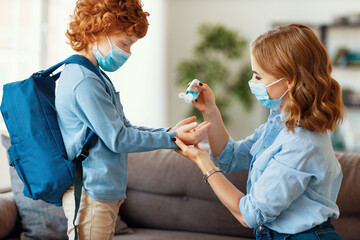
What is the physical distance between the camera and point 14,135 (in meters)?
1.34

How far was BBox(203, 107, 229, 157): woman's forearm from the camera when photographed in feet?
5.60

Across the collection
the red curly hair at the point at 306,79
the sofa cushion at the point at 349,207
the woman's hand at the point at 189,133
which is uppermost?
the red curly hair at the point at 306,79

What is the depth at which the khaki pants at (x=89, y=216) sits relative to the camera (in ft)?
4.44

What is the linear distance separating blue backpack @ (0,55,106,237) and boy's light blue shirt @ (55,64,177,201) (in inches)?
1.1

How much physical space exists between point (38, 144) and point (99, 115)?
0.22 m


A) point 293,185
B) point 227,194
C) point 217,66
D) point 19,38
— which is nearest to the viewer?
point 293,185

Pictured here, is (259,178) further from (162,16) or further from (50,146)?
(162,16)

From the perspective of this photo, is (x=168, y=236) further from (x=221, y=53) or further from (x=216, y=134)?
(x=221, y=53)

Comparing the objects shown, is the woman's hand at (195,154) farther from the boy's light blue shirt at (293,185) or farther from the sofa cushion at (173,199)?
the sofa cushion at (173,199)

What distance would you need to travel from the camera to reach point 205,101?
1.71 m

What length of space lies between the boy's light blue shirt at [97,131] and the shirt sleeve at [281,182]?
1.16 feet

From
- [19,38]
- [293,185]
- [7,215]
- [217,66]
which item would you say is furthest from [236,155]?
[217,66]

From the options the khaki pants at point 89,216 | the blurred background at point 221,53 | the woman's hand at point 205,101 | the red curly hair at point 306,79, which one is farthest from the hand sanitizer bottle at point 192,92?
the blurred background at point 221,53

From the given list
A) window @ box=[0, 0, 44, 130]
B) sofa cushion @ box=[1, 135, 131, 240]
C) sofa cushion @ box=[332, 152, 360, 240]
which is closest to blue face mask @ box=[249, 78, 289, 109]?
sofa cushion @ box=[332, 152, 360, 240]
